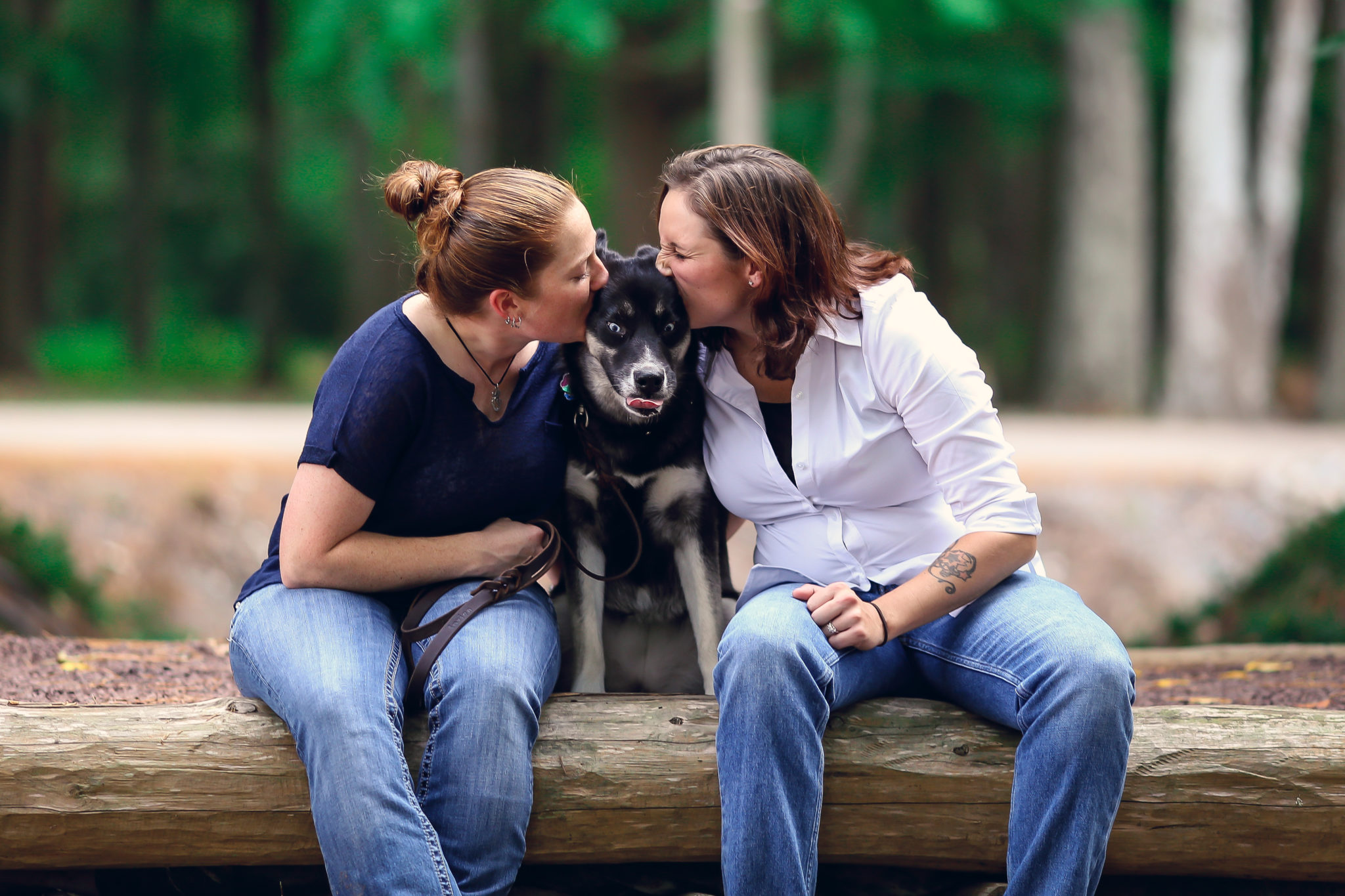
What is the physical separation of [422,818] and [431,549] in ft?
1.98

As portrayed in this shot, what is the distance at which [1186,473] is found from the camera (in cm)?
720

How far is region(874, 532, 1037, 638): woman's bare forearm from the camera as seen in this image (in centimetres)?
239

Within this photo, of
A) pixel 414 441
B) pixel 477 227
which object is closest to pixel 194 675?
pixel 414 441

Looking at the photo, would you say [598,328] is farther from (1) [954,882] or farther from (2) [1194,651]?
(2) [1194,651]

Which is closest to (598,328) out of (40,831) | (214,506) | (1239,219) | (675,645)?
(675,645)

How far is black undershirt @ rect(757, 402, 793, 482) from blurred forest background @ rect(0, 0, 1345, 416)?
5.72 meters

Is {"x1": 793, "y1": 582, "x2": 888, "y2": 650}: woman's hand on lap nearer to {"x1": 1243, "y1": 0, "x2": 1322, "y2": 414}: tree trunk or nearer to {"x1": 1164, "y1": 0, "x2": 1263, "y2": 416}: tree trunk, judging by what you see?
{"x1": 1164, "y1": 0, "x2": 1263, "y2": 416}: tree trunk

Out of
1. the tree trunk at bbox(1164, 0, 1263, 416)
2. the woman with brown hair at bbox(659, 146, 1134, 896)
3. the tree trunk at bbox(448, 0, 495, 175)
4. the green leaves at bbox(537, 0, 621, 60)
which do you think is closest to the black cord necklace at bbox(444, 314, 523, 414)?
the woman with brown hair at bbox(659, 146, 1134, 896)

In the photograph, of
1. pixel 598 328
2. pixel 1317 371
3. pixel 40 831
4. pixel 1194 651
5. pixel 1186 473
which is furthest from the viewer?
pixel 1317 371

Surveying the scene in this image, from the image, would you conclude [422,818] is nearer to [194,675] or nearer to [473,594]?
[473,594]

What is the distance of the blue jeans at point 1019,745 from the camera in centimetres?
219

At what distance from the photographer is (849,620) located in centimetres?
240

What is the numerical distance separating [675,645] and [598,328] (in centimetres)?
91

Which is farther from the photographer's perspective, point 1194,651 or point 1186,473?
point 1186,473
